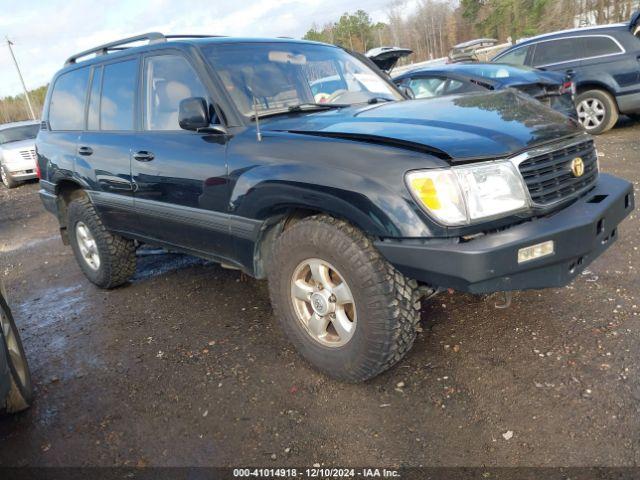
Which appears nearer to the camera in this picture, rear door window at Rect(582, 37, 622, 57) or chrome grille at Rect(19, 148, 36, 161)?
rear door window at Rect(582, 37, 622, 57)

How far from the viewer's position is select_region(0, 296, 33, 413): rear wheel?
2721 millimetres

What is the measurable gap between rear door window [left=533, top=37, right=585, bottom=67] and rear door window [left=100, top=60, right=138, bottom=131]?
779 centimetres

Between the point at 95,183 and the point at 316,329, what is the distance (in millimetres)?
2481

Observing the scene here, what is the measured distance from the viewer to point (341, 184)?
2406mm

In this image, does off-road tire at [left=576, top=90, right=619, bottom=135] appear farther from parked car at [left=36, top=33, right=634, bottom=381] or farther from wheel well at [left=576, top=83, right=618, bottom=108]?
parked car at [left=36, top=33, right=634, bottom=381]

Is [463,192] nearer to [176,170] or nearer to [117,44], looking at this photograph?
[176,170]

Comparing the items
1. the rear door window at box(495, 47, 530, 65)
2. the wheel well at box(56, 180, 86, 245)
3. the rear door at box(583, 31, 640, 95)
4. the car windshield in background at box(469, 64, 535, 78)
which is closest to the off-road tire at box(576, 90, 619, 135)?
the rear door at box(583, 31, 640, 95)

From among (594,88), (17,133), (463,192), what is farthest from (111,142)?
(17,133)

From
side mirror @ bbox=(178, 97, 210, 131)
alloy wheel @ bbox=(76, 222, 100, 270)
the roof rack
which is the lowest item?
alloy wheel @ bbox=(76, 222, 100, 270)

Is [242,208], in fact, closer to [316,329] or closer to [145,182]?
[316,329]

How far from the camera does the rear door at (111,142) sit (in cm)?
378

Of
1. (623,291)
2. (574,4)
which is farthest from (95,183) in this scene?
(574,4)

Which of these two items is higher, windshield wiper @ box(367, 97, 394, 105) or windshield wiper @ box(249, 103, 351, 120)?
windshield wiper @ box(249, 103, 351, 120)

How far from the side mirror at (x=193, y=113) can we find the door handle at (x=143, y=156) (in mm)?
647
